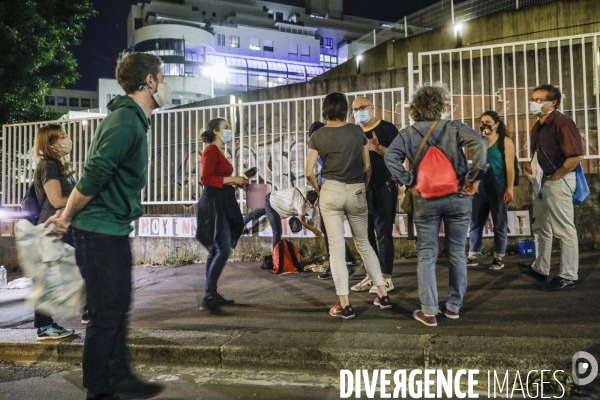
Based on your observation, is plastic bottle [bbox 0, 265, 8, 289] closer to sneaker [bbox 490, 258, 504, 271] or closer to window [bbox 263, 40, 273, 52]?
sneaker [bbox 490, 258, 504, 271]

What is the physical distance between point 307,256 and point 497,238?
3111 millimetres

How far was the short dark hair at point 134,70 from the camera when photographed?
10.2ft

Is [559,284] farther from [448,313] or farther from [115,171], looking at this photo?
[115,171]

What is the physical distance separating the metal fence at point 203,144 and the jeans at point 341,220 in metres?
3.76

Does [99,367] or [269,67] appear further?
[269,67]

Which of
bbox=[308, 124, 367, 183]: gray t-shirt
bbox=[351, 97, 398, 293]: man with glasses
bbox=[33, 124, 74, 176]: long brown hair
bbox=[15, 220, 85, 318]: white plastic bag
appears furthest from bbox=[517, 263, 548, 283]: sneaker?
bbox=[33, 124, 74, 176]: long brown hair

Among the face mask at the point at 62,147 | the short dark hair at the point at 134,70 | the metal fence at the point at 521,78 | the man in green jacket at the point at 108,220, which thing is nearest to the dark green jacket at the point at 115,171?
the man in green jacket at the point at 108,220

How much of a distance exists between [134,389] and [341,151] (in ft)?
8.15

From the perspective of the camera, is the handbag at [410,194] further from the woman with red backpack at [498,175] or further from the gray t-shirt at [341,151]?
the woman with red backpack at [498,175]

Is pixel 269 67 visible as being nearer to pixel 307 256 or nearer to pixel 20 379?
pixel 307 256

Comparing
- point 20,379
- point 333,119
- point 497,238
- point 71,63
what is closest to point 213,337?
point 20,379

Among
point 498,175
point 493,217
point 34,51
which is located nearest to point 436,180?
point 498,175

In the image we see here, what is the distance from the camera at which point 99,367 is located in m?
2.81

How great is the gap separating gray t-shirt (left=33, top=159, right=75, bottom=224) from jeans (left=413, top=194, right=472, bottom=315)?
120 inches
